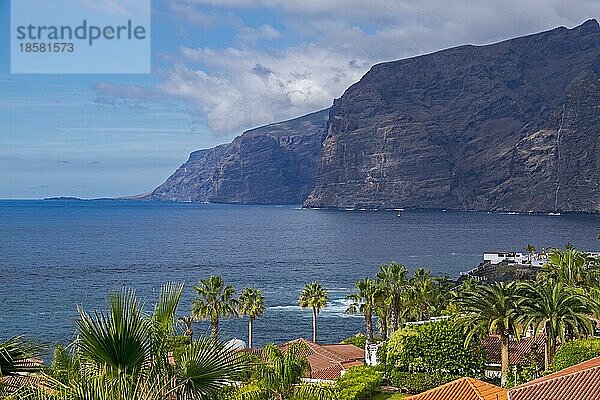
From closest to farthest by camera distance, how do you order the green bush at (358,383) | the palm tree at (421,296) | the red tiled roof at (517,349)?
the green bush at (358,383), the red tiled roof at (517,349), the palm tree at (421,296)

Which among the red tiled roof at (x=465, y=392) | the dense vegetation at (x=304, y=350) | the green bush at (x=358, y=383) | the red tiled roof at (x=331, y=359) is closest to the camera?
the dense vegetation at (x=304, y=350)

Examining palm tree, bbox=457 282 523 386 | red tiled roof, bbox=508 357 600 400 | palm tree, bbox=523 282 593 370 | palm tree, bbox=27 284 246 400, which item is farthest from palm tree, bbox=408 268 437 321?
palm tree, bbox=27 284 246 400

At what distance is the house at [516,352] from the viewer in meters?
36.3

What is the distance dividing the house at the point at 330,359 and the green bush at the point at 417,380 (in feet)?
11.4

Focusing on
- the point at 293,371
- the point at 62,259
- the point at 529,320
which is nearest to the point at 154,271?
the point at 62,259

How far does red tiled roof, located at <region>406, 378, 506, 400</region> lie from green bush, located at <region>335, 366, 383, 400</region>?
583 centimetres

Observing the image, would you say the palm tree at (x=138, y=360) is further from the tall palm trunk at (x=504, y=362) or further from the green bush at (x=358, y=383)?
the tall palm trunk at (x=504, y=362)

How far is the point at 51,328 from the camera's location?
65125mm

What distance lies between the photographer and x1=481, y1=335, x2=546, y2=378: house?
1430 inches

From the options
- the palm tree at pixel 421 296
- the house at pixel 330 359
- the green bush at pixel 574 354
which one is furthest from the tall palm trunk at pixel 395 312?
the green bush at pixel 574 354

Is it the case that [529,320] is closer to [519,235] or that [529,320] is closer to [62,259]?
[62,259]

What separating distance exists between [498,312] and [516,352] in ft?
A: 21.4

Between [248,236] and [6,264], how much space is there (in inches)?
2851

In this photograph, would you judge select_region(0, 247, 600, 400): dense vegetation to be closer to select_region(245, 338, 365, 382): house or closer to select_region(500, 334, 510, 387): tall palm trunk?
select_region(500, 334, 510, 387): tall palm trunk
